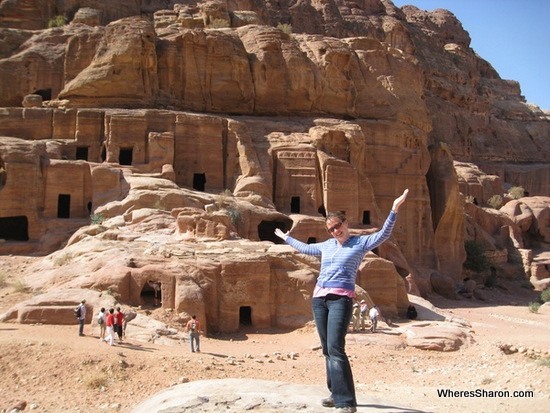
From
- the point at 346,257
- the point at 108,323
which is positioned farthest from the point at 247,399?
the point at 108,323

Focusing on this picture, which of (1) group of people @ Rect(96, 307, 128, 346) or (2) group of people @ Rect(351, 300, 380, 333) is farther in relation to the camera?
A: (2) group of people @ Rect(351, 300, 380, 333)

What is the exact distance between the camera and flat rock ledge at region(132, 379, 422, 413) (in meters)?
7.47

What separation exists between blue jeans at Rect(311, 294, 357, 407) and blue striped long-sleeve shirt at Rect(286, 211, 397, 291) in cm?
19

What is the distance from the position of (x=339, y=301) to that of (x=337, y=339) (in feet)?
1.46

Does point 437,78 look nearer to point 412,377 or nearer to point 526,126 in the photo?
point 526,126

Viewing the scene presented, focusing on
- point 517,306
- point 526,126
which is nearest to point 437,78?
point 526,126

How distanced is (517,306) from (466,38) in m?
71.8

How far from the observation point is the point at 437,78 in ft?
266

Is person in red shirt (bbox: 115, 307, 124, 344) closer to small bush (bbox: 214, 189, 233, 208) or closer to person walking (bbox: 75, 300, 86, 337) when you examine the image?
person walking (bbox: 75, 300, 86, 337)

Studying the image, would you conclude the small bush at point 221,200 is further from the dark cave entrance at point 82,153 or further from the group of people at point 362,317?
the group of people at point 362,317

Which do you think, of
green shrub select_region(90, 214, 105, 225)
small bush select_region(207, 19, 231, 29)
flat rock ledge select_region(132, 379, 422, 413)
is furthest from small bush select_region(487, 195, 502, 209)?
flat rock ledge select_region(132, 379, 422, 413)

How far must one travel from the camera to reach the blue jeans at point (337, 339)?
7.04 m

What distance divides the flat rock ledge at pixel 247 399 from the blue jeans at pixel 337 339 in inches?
10.1

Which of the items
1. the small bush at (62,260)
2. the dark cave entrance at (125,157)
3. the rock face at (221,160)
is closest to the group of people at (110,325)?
the rock face at (221,160)
